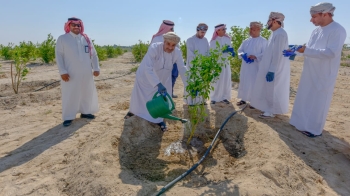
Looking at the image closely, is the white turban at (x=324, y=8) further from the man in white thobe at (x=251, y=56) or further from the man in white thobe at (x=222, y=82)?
the man in white thobe at (x=222, y=82)

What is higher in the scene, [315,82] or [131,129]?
[315,82]

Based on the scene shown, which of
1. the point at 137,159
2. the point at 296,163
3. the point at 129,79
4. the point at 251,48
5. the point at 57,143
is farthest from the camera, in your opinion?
the point at 129,79

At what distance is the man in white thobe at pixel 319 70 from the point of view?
11.4ft

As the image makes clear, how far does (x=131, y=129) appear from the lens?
383cm

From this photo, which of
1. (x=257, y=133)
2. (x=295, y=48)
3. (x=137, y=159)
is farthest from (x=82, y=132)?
(x=295, y=48)

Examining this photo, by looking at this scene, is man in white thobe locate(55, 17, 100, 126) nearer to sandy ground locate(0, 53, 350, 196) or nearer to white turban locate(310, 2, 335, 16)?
sandy ground locate(0, 53, 350, 196)

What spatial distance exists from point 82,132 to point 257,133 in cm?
245

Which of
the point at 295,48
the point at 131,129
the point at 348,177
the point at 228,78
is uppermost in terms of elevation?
the point at 295,48

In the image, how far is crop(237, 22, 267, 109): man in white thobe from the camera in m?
4.90

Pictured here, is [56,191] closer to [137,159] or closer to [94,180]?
[94,180]

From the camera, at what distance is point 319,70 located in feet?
12.1

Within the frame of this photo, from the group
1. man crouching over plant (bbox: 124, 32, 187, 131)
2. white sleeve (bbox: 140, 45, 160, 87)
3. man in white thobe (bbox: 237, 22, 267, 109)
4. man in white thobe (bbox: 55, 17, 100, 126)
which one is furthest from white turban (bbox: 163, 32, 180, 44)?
man in white thobe (bbox: 237, 22, 267, 109)

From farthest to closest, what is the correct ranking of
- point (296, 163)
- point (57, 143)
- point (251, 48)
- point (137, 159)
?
point (251, 48) < point (57, 143) < point (137, 159) < point (296, 163)

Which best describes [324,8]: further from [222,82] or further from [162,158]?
[162,158]
